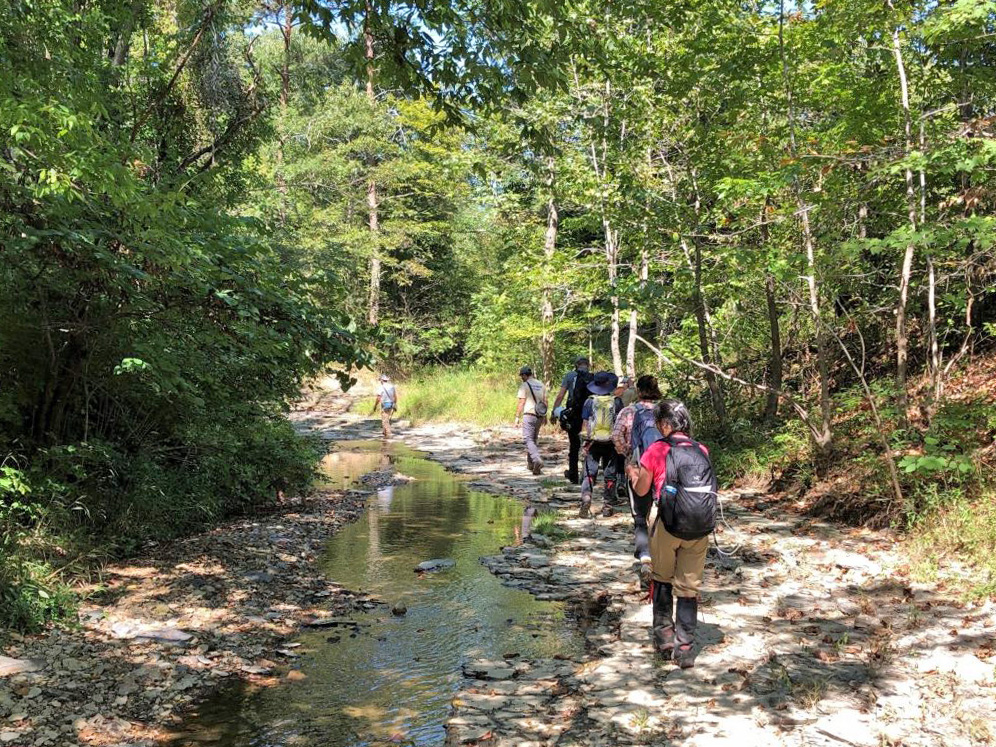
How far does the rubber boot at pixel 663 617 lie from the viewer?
208 inches

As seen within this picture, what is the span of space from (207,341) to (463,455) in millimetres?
12077

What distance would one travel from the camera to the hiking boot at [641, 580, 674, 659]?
5.29 m

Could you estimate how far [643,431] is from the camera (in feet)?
22.0

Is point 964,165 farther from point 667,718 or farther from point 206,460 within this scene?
point 206,460

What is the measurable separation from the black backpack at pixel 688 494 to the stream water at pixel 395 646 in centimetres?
144

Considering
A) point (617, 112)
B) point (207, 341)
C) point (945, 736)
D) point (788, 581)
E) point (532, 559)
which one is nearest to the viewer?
point (945, 736)

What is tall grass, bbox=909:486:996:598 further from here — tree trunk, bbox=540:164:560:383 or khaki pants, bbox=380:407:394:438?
khaki pants, bbox=380:407:394:438

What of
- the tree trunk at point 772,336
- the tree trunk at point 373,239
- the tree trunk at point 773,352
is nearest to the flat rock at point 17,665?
the tree trunk at point 772,336

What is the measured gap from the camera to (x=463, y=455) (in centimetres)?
1825

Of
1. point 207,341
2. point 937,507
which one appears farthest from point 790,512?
point 207,341

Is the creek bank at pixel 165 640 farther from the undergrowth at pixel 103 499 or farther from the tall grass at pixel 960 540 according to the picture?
the tall grass at pixel 960 540

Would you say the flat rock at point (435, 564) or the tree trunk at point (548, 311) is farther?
the tree trunk at point (548, 311)

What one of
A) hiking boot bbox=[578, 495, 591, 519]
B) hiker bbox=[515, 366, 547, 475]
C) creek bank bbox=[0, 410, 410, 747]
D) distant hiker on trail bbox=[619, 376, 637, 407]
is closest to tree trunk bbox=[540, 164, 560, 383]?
hiker bbox=[515, 366, 547, 475]

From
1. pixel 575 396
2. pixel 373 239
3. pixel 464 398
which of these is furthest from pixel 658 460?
pixel 373 239
